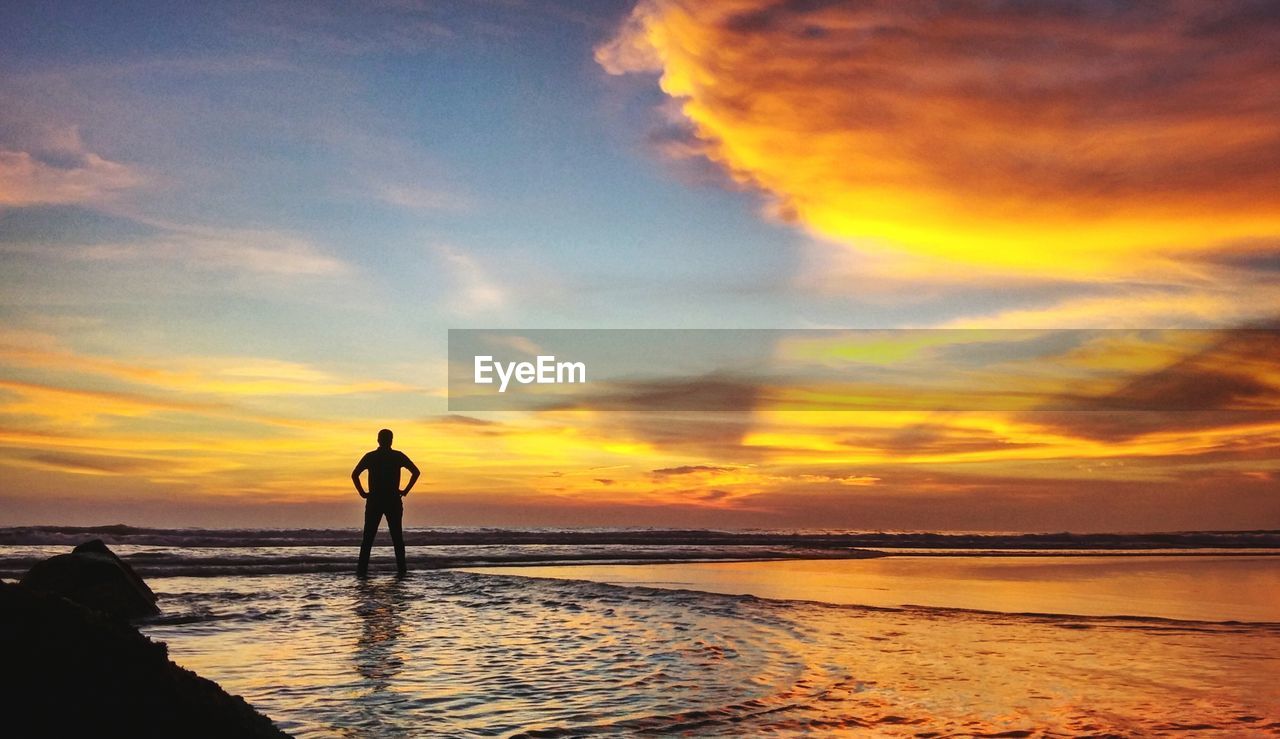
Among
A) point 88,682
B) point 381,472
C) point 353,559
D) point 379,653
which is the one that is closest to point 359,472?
point 381,472

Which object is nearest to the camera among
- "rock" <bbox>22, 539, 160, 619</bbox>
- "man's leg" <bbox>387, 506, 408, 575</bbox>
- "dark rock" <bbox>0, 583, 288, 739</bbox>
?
"dark rock" <bbox>0, 583, 288, 739</bbox>

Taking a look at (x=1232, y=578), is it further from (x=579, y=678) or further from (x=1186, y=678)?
(x=579, y=678)

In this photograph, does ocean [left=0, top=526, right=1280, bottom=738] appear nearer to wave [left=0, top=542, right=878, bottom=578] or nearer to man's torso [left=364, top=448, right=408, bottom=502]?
wave [left=0, top=542, right=878, bottom=578]

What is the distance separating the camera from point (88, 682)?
365 cm

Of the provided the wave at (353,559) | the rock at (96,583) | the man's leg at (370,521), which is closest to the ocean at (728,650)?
the wave at (353,559)

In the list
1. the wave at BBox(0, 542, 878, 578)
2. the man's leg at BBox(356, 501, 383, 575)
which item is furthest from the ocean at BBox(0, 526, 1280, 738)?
the man's leg at BBox(356, 501, 383, 575)

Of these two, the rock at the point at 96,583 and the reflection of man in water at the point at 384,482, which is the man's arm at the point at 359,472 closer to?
the reflection of man in water at the point at 384,482

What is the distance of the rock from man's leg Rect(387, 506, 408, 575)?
557cm

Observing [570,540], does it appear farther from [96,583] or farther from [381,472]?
[96,583]

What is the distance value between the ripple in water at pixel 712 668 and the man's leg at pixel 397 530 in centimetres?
425

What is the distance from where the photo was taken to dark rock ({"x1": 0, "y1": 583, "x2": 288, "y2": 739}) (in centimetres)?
353

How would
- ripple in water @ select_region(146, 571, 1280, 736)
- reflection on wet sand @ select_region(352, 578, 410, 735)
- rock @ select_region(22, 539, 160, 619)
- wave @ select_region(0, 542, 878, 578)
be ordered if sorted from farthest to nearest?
wave @ select_region(0, 542, 878, 578) < rock @ select_region(22, 539, 160, 619) < reflection on wet sand @ select_region(352, 578, 410, 735) < ripple in water @ select_region(146, 571, 1280, 736)

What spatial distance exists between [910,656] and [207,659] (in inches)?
257

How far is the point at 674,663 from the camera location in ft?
27.1
